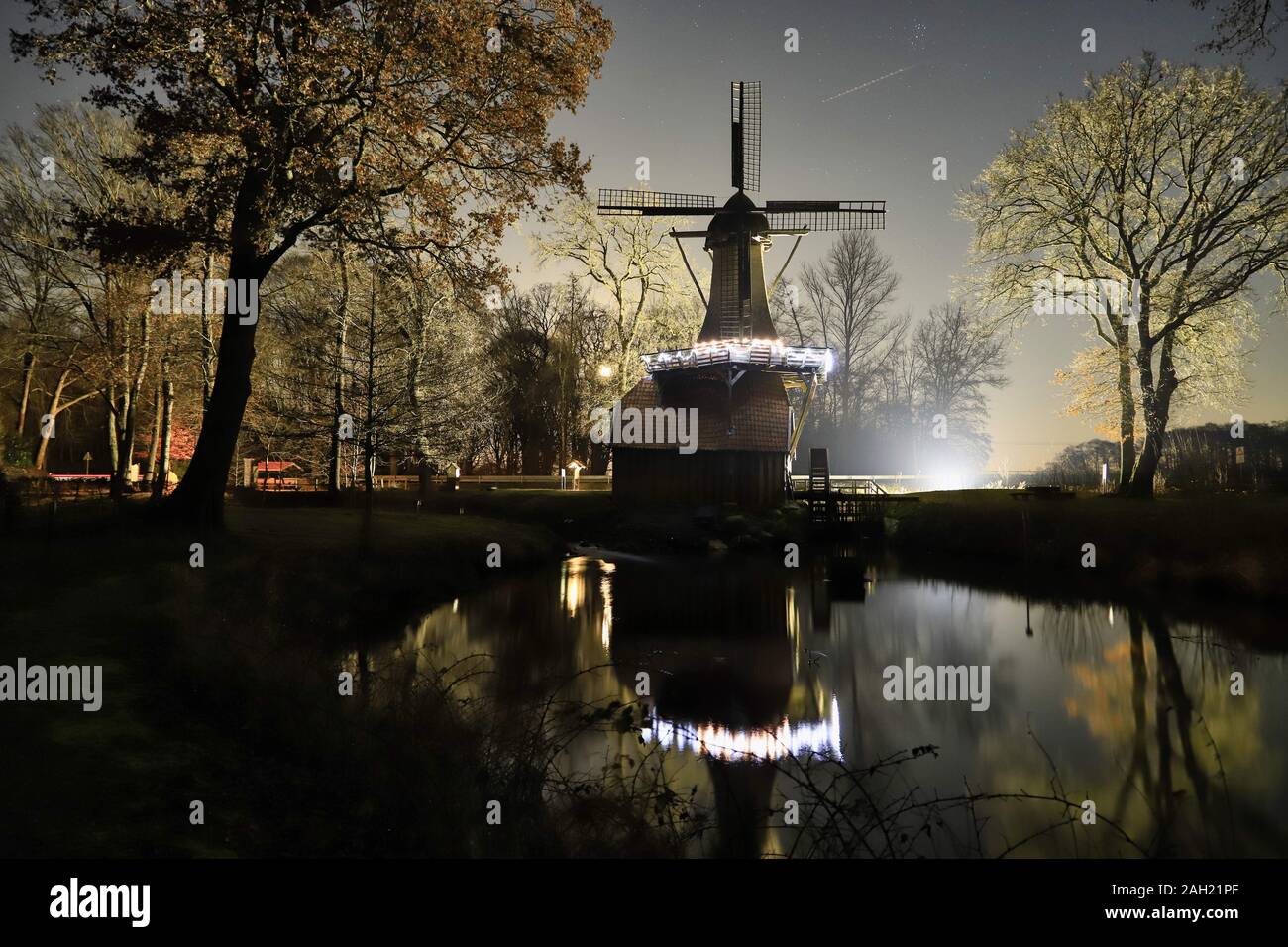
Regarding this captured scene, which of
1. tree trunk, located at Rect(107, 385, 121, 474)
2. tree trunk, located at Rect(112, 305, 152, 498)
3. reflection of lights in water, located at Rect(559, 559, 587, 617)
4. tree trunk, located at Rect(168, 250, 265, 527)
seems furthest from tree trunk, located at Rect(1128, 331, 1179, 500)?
tree trunk, located at Rect(107, 385, 121, 474)

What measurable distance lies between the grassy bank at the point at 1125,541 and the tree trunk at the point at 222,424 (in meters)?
23.6

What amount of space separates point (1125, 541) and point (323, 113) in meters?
24.6

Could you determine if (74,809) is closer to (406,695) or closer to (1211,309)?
(406,695)

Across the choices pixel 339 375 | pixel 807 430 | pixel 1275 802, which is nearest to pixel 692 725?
pixel 1275 802

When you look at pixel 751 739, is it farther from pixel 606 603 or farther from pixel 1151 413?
pixel 1151 413

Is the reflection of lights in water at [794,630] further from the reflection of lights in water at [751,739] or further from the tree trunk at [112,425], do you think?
the tree trunk at [112,425]

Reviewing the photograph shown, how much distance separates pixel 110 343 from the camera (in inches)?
1090

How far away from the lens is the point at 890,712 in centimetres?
1145

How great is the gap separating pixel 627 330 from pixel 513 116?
28.2 meters

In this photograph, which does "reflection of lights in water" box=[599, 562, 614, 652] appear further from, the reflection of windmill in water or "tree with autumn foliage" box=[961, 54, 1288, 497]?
"tree with autumn foliage" box=[961, 54, 1288, 497]

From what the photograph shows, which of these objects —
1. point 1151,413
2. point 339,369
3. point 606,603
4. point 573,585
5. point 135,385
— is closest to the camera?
point 339,369

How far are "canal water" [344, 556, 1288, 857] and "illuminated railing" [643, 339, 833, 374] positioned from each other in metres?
15.6

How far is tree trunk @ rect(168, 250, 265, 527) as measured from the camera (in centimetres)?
1449

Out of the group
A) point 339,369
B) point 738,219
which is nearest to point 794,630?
point 339,369
